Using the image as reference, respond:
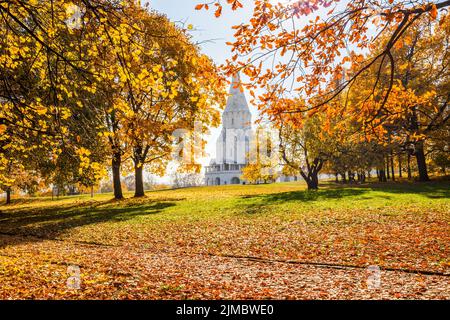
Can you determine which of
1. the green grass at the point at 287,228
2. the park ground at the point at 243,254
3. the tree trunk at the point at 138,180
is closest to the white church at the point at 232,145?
the tree trunk at the point at 138,180

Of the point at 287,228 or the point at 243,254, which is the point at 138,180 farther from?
the point at 243,254

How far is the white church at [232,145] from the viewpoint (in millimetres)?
129000

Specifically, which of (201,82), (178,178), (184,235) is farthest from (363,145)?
(178,178)

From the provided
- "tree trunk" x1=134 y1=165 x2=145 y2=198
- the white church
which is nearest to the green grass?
"tree trunk" x1=134 y1=165 x2=145 y2=198

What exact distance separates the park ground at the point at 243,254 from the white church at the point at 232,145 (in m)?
104

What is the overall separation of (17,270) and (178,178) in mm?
129478

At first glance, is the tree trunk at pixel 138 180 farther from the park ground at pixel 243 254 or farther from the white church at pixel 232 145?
the white church at pixel 232 145

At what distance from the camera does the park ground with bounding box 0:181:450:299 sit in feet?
22.7

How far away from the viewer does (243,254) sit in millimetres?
10875

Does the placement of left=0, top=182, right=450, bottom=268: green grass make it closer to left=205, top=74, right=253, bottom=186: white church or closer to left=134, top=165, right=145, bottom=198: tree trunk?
left=134, top=165, right=145, bottom=198: tree trunk

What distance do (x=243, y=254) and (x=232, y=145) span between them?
136355 millimetres

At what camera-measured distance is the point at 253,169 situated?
39.0 meters

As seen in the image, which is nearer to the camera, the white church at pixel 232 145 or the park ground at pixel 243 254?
the park ground at pixel 243 254
